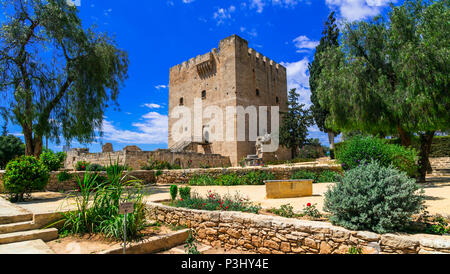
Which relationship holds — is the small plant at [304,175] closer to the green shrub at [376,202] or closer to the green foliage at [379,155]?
the green foliage at [379,155]

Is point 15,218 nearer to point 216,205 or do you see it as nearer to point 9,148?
point 216,205

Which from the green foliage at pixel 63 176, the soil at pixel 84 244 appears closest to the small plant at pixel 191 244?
the soil at pixel 84 244

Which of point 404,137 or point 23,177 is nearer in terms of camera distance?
point 23,177

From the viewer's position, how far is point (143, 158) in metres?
18.3

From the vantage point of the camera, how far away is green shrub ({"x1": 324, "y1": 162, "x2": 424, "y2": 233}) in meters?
3.42

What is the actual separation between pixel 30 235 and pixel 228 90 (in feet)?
74.3

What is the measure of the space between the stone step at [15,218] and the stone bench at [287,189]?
5.74 metres

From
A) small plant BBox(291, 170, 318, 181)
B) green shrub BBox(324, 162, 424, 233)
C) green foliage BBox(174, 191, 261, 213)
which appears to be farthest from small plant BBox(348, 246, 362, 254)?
small plant BBox(291, 170, 318, 181)

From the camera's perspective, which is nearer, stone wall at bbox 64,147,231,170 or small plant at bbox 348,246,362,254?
small plant at bbox 348,246,362,254

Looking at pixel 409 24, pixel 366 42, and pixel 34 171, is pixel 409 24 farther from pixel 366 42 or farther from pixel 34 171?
pixel 34 171

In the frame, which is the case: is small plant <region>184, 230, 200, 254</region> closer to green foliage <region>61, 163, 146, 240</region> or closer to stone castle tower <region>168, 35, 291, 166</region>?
green foliage <region>61, 163, 146, 240</region>

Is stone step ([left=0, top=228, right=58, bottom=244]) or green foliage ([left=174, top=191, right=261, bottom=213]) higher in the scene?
green foliage ([left=174, top=191, right=261, bottom=213])

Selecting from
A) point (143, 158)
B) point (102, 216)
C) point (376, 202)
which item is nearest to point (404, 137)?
point (376, 202)
